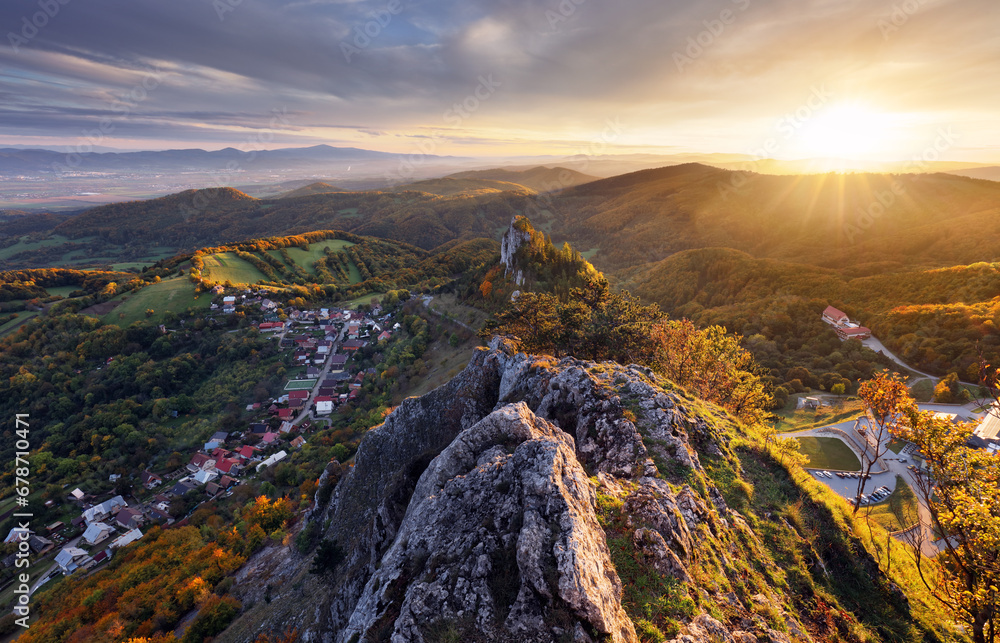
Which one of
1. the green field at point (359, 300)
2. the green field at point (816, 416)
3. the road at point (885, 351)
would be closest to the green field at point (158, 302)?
the green field at point (359, 300)

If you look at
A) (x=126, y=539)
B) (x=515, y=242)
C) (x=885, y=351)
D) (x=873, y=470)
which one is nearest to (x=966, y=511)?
(x=873, y=470)

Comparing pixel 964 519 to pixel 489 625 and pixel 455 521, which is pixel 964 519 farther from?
pixel 455 521

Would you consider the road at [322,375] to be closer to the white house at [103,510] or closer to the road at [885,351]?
the white house at [103,510]

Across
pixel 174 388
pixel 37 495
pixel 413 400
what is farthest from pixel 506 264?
pixel 37 495

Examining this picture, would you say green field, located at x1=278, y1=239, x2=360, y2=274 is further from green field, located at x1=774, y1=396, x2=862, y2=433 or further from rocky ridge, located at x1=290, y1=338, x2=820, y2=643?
green field, located at x1=774, y1=396, x2=862, y2=433

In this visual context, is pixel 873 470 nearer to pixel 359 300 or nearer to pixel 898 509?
pixel 898 509

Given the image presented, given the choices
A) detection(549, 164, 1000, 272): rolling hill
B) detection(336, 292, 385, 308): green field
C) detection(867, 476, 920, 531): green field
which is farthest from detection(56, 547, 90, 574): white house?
detection(549, 164, 1000, 272): rolling hill
